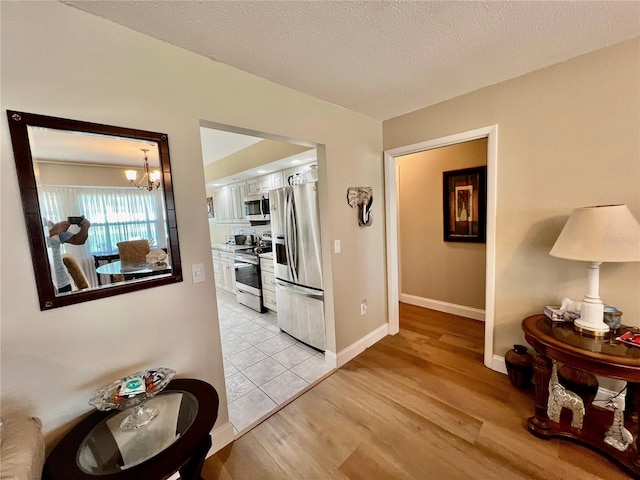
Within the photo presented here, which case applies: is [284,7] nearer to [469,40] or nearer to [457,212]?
[469,40]

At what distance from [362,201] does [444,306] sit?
84.8 inches

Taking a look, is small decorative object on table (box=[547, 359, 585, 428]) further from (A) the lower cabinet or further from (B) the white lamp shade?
(A) the lower cabinet

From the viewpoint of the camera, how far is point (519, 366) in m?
2.01

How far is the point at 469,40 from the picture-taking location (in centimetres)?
150

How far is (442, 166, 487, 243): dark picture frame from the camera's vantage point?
3.16 m

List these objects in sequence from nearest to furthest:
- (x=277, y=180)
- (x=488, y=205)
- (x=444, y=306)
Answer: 1. (x=488, y=205)
2. (x=444, y=306)
3. (x=277, y=180)

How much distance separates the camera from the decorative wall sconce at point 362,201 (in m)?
2.51

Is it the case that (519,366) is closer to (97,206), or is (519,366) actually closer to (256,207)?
(97,206)

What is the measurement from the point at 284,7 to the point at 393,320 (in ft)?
9.69

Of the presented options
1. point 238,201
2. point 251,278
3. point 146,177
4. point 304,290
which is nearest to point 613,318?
point 304,290

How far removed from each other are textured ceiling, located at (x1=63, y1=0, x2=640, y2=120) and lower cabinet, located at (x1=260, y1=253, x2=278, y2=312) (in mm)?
2431

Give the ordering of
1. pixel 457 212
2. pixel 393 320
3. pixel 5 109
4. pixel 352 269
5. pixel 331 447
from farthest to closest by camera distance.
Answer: pixel 457 212 < pixel 393 320 < pixel 352 269 < pixel 331 447 < pixel 5 109

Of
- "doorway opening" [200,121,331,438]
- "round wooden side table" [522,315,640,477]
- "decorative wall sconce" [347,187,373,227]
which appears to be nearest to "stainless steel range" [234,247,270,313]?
"doorway opening" [200,121,331,438]

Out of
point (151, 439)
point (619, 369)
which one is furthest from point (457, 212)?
point (151, 439)
